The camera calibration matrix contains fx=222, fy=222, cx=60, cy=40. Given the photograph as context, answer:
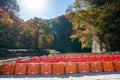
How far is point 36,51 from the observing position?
4641 cm

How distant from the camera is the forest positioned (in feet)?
92.6

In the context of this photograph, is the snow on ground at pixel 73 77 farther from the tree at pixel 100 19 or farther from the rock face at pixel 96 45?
the rock face at pixel 96 45

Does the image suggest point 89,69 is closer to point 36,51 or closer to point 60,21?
Answer: point 36,51

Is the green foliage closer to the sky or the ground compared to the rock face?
closer to the sky

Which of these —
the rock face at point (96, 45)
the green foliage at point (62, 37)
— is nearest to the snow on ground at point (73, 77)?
the rock face at point (96, 45)

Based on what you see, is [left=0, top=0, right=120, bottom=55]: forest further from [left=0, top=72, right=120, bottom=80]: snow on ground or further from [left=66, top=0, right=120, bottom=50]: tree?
[left=0, top=72, right=120, bottom=80]: snow on ground

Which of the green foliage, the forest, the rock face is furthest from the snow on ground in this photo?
the green foliage

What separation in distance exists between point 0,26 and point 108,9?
1948cm

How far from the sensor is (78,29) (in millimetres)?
40844

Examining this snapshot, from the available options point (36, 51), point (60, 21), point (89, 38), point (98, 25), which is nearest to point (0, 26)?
point (36, 51)

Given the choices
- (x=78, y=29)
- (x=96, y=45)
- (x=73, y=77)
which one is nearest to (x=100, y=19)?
(x=96, y=45)

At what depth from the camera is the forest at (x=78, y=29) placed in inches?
1111

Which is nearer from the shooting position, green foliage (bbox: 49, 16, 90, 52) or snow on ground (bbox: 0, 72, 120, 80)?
snow on ground (bbox: 0, 72, 120, 80)

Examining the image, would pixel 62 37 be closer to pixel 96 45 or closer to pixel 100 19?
pixel 96 45
